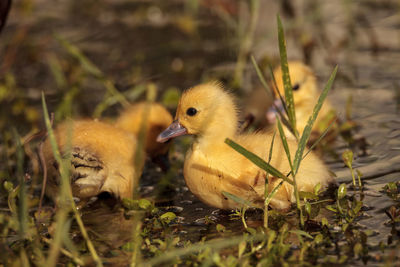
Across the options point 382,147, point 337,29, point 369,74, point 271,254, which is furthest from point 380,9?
point 271,254

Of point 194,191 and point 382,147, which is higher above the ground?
point 382,147

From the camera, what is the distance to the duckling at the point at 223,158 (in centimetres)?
310

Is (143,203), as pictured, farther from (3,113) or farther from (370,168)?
(3,113)

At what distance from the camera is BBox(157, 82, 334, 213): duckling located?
3102 millimetres

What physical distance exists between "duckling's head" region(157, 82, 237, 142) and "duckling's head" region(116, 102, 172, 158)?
0.63m

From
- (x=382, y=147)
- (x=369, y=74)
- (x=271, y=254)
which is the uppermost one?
(x=369, y=74)

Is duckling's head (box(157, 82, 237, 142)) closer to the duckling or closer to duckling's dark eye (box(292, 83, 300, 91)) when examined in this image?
the duckling

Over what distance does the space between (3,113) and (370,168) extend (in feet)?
9.58

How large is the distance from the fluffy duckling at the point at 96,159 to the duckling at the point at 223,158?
0.27m

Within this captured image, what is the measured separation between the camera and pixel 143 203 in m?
3.27

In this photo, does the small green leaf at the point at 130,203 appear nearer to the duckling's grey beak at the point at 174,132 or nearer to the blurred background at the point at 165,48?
the duckling's grey beak at the point at 174,132

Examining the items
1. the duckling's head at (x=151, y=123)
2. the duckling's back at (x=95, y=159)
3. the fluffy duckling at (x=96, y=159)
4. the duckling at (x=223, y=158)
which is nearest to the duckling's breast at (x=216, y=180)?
the duckling at (x=223, y=158)

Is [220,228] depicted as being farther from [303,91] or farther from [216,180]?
[303,91]

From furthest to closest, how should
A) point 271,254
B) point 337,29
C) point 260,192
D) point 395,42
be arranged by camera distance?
point 337,29
point 395,42
point 260,192
point 271,254
